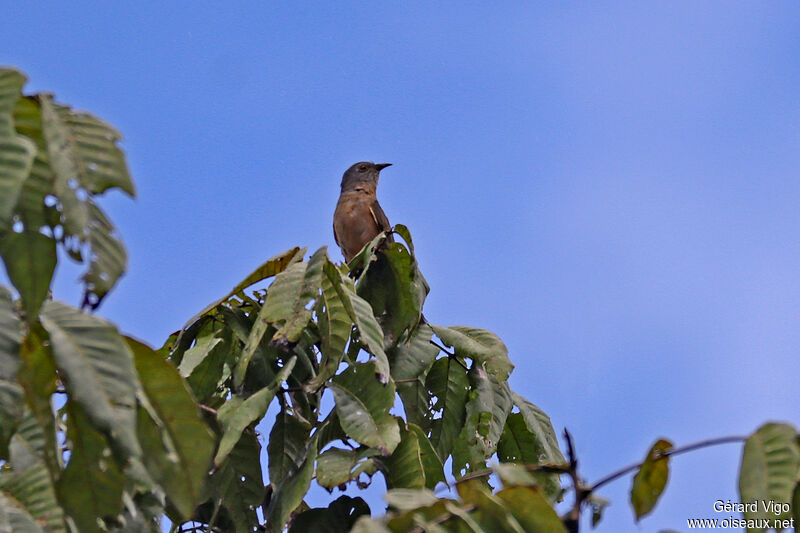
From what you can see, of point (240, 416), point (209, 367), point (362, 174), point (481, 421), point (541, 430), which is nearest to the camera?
point (240, 416)

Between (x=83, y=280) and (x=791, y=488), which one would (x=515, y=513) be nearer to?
(x=791, y=488)

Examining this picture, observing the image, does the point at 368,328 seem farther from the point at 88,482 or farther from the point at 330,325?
the point at 88,482

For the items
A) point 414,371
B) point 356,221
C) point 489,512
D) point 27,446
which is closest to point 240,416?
point 27,446

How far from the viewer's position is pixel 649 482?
1.94 m

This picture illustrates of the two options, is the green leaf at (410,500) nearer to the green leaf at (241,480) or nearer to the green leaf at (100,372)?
the green leaf at (100,372)

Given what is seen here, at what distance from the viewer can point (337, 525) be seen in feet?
9.96

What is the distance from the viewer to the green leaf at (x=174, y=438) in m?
1.61

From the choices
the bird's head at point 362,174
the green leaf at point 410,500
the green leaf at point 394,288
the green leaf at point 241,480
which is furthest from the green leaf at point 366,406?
the bird's head at point 362,174

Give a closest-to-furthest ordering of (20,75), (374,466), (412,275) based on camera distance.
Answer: (20,75) → (374,466) → (412,275)

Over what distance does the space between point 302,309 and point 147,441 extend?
127 cm

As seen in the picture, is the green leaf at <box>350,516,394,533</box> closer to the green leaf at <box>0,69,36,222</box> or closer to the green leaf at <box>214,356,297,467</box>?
the green leaf at <box>0,69,36,222</box>

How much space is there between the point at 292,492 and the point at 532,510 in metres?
1.34

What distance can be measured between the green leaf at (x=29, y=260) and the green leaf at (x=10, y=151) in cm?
13

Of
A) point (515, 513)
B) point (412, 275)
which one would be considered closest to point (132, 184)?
point (515, 513)
